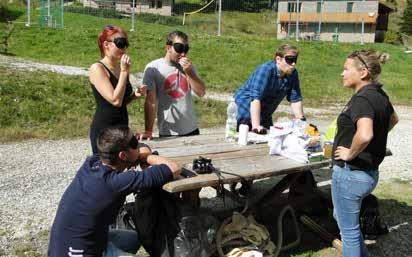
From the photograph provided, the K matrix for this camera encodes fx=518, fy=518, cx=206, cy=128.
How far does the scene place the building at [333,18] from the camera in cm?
4488

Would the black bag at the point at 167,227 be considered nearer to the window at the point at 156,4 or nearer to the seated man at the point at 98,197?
the seated man at the point at 98,197

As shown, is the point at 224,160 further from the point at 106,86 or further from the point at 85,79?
the point at 85,79

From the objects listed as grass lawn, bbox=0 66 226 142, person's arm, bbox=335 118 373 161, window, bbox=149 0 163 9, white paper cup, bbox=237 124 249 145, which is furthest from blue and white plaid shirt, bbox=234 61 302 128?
window, bbox=149 0 163 9

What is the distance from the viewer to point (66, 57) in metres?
18.3

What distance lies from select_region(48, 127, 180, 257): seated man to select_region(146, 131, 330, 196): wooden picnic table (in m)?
0.41

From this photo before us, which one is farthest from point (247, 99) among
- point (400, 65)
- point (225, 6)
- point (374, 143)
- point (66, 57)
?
point (225, 6)

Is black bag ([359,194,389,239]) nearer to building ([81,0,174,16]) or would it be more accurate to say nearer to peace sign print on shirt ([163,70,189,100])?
peace sign print on shirt ([163,70,189,100])

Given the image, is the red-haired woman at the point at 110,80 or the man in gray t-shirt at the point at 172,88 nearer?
the red-haired woman at the point at 110,80

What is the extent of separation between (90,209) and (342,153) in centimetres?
181

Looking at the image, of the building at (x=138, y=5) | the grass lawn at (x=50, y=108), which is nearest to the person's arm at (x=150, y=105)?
the grass lawn at (x=50, y=108)

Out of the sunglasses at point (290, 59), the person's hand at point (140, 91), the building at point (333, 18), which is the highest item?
the building at point (333, 18)

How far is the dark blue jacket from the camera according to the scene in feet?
10.5

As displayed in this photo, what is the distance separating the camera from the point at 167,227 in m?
3.82

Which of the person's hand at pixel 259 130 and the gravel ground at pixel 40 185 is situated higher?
the person's hand at pixel 259 130
